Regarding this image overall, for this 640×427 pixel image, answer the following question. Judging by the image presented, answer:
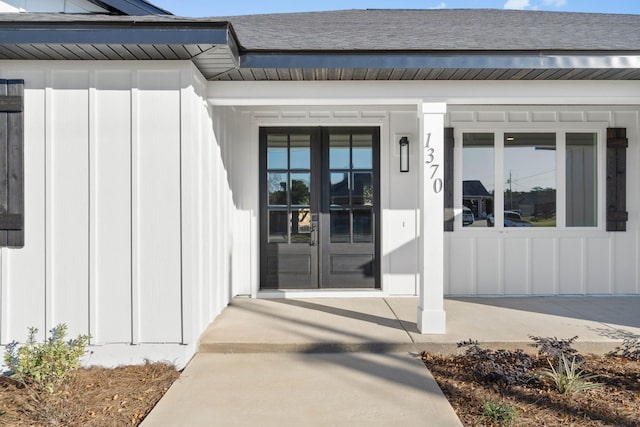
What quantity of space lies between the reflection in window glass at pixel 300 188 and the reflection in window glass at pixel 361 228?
0.67 metres

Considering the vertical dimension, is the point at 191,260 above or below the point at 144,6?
below

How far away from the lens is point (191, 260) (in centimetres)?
331

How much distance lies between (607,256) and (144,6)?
6.91 m

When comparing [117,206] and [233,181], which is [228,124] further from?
[117,206]

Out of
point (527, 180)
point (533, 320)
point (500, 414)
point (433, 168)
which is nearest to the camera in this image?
point (500, 414)

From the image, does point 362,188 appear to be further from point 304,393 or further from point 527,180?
point 304,393

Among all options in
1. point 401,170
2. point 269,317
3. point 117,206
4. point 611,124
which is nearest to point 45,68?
point 117,206

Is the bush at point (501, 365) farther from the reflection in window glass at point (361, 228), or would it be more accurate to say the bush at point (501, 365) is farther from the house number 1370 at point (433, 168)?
the reflection in window glass at point (361, 228)

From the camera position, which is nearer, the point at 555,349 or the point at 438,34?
the point at 555,349

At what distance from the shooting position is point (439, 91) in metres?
3.68

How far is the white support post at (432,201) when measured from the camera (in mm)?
3650

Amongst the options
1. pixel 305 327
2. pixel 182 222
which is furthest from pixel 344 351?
pixel 182 222

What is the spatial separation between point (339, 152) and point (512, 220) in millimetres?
2423

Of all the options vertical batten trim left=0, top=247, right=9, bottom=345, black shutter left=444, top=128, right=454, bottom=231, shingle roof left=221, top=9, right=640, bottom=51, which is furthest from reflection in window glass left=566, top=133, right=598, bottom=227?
vertical batten trim left=0, top=247, right=9, bottom=345
